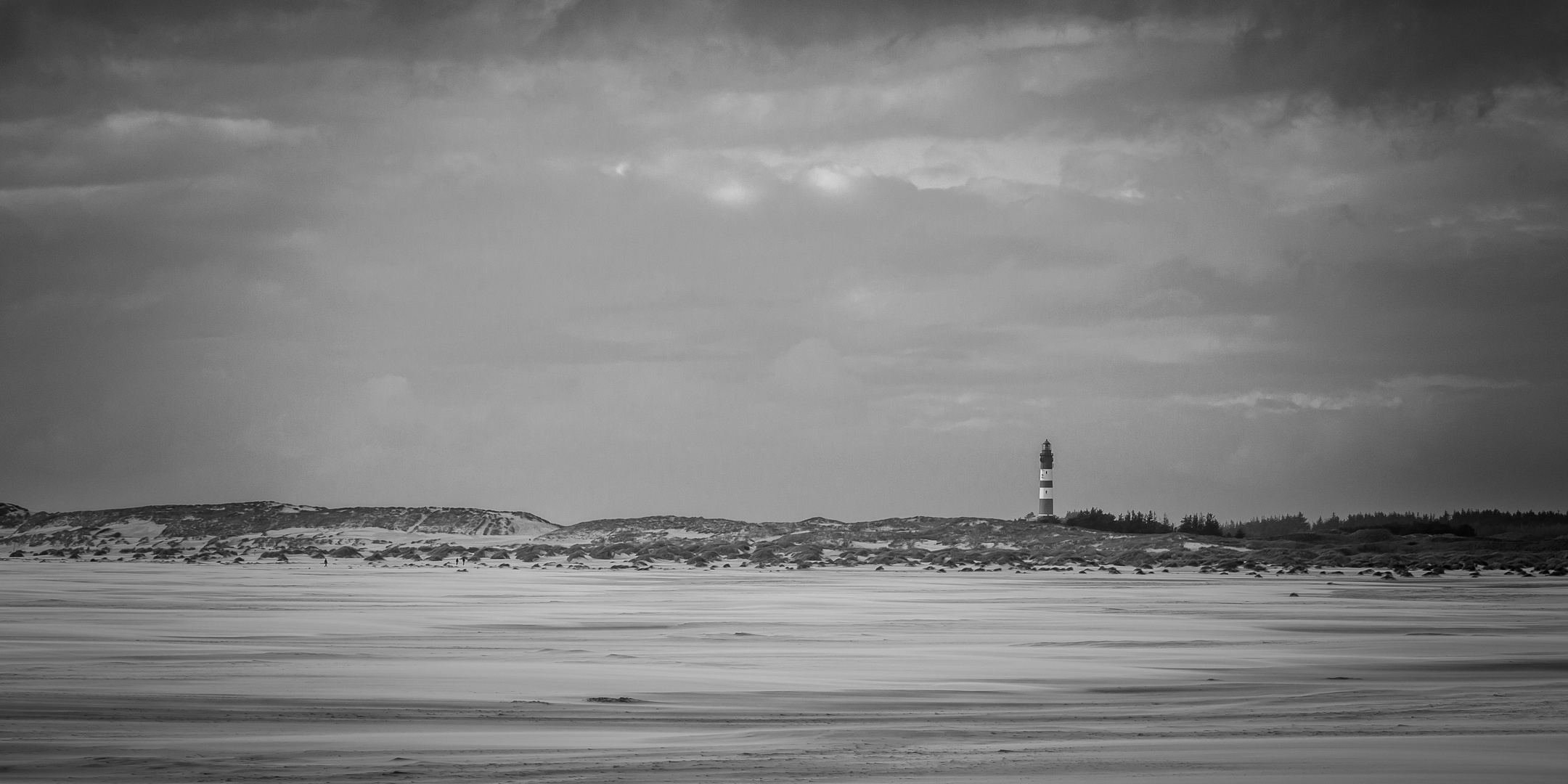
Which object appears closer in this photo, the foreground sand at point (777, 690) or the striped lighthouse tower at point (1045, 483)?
the foreground sand at point (777, 690)

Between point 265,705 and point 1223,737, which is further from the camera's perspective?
point 265,705

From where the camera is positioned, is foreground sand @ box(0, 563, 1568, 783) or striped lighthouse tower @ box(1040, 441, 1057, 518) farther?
striped lighthouse tower @ box(1040, 441, 1057, 518)

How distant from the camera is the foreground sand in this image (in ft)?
27.6

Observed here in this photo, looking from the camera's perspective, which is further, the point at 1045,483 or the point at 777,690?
the point at 1045,483

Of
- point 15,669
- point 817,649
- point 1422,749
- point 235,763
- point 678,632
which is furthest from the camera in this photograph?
point 678,632

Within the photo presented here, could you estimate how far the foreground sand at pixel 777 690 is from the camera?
27.6 ft

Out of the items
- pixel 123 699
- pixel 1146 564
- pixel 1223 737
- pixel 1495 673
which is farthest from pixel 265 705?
pixel 1146 564

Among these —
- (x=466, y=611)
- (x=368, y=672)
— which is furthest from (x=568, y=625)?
(x=368, y=672)

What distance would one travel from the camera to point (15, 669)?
42.1 feet

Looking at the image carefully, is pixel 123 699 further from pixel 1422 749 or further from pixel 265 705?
pixel 1422 749

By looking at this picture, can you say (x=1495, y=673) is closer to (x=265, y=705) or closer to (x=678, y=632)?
(x=678, y=632)

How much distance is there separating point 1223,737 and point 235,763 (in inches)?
246

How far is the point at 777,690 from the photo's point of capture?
41.2 ft

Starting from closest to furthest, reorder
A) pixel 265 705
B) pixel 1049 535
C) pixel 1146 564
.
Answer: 1. pixel 265 705
2. pixel 1146 564
3. pixel 1049 535
